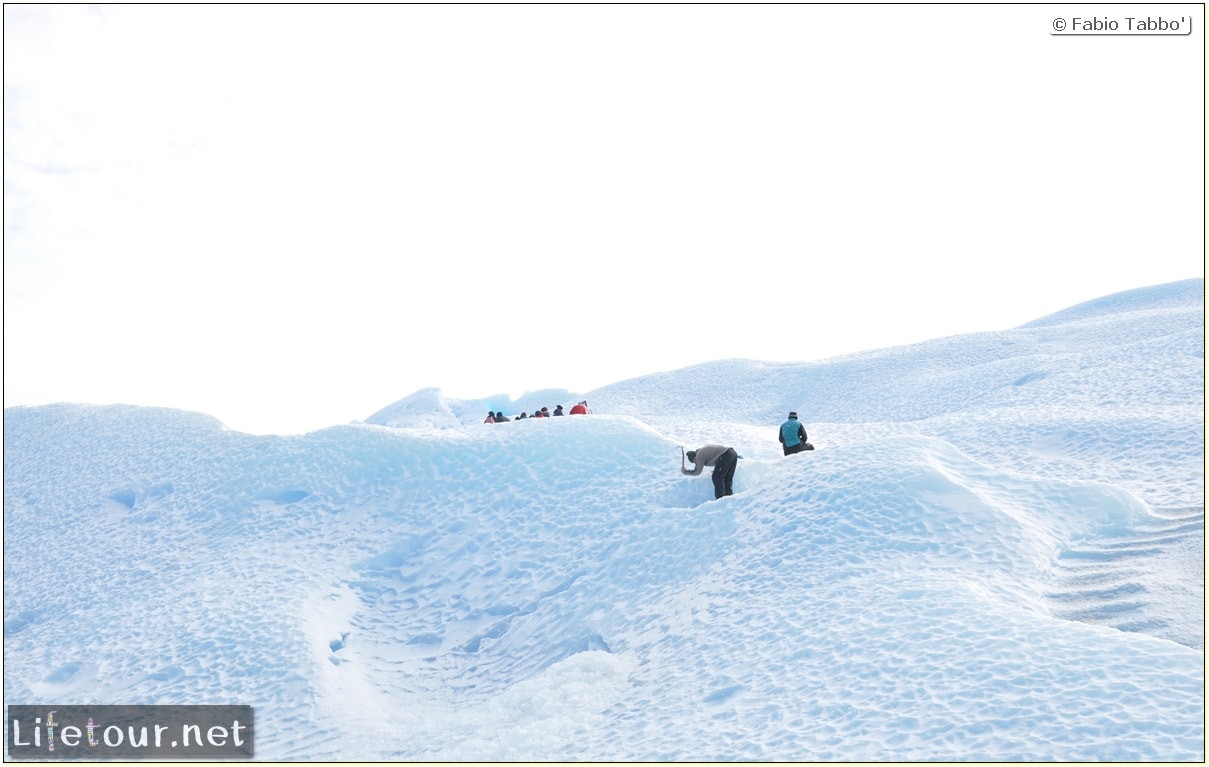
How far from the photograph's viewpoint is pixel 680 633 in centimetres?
988

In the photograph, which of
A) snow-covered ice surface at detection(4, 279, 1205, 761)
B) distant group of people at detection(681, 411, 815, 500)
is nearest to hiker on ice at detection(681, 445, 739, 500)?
distant group of people at detection(681, 411, 815, 500)

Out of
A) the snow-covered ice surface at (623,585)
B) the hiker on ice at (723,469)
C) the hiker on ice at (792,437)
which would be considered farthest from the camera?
the hiker on ice at (792,437)

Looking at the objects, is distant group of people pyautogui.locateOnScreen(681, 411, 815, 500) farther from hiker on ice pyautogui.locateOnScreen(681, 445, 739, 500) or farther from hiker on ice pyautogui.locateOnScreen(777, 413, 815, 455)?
hiker on ice pyautogui.locateOnScreen(777, 413, 815, 455)

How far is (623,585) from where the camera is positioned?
1178cm

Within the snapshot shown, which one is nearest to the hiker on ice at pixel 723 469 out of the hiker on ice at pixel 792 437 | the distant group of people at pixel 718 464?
the distant group of people at pixel 718 464

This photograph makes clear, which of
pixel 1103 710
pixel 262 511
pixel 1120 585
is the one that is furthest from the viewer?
pixel 262 511

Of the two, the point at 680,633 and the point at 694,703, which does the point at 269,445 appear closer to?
the point at 680,633

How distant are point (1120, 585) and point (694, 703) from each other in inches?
219

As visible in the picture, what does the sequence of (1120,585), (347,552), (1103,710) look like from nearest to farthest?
(1103,710) < (1120,585) < (347,552)

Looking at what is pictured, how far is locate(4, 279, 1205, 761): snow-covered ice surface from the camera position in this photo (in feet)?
24.4

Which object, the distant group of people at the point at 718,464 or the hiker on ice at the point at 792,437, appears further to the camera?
the hiker on ice at the point at 792,437

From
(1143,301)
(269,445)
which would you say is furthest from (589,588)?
(1143,301)

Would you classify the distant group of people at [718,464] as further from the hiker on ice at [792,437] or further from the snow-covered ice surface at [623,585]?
the hiker on ice at [792,437]

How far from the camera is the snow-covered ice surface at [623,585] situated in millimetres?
7449
